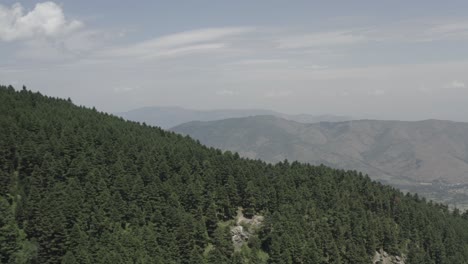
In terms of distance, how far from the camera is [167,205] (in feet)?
380

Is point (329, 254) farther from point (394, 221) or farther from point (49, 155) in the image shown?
point (49, 155)

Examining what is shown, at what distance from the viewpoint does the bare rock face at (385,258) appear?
13588 cm

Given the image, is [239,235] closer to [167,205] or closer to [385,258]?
[167,205]

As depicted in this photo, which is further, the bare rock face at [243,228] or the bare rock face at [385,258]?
the bare rock face at [385,258]

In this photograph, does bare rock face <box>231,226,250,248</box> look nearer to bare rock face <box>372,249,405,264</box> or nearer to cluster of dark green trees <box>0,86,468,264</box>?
cluster of dark green trees <box>0,86,468,264</box>

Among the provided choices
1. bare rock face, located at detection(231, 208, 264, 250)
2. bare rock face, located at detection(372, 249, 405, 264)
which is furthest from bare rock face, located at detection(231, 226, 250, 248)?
bare rock face, located at detection(372, 249, 405, 264)

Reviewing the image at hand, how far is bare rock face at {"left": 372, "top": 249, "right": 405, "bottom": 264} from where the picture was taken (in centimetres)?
13588

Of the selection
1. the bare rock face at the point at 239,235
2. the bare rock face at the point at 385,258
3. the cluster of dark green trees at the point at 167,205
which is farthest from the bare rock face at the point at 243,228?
the bare rock face at the point at 385,258

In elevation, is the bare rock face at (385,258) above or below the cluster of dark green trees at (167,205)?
below

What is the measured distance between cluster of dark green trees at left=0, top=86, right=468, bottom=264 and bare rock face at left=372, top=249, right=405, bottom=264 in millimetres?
1799

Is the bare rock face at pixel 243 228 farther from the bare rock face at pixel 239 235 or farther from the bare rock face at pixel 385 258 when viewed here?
the bare rock face at pixel 385 258

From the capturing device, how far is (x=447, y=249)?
509 ft

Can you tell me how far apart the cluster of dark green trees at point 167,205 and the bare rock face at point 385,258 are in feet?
5.90

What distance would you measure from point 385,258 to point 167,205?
235 feet
